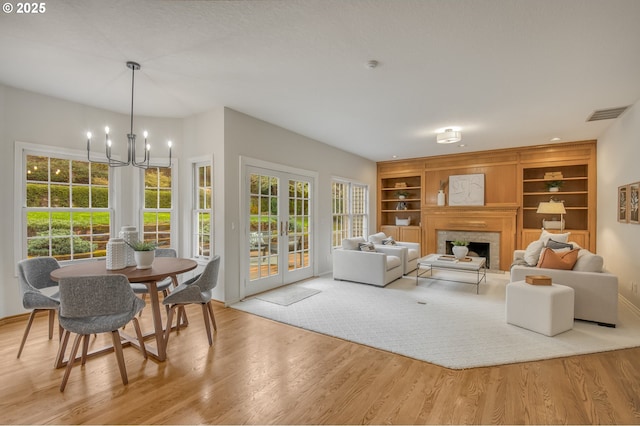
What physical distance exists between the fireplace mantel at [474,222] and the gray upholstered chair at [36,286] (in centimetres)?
718

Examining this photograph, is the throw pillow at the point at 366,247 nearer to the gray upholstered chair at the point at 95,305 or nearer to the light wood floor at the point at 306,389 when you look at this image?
the light wood floor at the point at 306,389

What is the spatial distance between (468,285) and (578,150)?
372cm

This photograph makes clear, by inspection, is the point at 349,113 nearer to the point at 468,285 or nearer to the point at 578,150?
the point at 468,285

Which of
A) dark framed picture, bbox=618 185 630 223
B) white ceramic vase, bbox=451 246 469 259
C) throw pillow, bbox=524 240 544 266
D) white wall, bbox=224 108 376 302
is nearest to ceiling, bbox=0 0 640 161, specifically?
white wall, bbox=224 108 376 302

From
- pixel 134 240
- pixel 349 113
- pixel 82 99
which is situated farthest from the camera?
pixel 349 113

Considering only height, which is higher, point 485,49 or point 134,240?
point 485,49

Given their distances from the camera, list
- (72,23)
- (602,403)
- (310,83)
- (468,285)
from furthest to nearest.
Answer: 1. (468,285)
2. (310,83)
3. (72,23)
4. (602,403)

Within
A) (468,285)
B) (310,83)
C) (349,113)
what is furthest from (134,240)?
(468,285)

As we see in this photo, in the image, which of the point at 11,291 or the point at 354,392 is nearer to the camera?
the point at 354,392

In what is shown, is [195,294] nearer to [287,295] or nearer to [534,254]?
[287,295]

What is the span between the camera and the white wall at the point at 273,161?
4277 millimetres

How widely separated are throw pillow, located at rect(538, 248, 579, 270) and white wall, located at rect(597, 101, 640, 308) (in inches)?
34.7

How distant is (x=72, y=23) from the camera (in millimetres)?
2318

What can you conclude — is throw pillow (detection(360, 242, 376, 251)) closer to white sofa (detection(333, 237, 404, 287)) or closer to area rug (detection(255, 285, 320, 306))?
white sofa (detection(333, 237, 404, 287))
